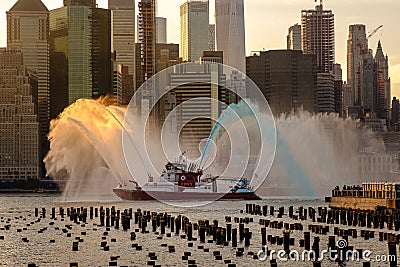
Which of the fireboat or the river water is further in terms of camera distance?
the fireboat

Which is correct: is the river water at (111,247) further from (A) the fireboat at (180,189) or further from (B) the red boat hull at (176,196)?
(A) the fireboat at (180,189)

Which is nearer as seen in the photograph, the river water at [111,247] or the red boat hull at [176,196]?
the river water at [111,247]

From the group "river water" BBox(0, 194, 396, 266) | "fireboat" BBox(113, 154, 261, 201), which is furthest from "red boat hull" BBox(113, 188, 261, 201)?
"river water" BBox(0, 194, 396, 266)

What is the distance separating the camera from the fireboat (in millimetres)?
166875

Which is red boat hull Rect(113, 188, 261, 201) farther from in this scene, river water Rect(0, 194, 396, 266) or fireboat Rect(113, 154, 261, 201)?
river water Rect(0, 194, 396, 266)

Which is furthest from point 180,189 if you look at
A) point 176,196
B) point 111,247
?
point 111,247

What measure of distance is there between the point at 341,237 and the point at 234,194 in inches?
3343

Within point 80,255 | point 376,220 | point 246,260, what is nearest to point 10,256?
point 80,255

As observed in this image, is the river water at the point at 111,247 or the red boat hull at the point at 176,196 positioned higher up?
the river water at the point at 111,247

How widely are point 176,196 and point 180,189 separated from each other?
4.75 ft

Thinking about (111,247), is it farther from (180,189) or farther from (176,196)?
(176,196)

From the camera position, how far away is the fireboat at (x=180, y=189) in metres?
167

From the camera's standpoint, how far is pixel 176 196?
547 ft

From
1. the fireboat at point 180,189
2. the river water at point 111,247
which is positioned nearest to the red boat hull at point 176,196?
the fireboat at point 180,189
